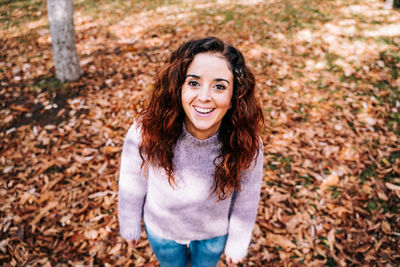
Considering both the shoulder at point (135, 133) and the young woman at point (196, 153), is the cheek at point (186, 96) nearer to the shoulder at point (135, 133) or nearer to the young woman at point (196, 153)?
the young woman at point (196, 153)

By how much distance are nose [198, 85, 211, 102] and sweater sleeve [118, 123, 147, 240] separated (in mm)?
514

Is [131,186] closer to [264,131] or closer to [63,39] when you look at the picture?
[264,131]

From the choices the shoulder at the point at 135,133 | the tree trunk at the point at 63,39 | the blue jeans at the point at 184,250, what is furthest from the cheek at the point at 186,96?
the tree trunk at the point at 63,39

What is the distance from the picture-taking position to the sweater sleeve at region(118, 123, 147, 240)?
165 cm

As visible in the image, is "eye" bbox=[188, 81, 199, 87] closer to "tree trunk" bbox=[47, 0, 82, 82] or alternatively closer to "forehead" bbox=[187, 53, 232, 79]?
"forehead" bbox=[187, 53, 232, 79]

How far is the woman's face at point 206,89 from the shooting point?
4.68 ft

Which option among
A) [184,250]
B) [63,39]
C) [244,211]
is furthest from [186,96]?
[63,39]

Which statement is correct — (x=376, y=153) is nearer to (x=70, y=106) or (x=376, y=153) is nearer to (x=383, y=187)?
(x=383, y=187)

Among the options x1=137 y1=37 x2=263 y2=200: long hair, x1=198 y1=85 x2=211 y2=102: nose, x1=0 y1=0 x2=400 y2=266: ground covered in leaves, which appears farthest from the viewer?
x1=0 y1=0 x2=400 y2=266: ground covered in leaves

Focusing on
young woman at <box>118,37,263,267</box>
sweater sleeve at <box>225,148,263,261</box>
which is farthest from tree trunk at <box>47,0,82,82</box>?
sweater sleeve at <box>225,148,263,261</box>

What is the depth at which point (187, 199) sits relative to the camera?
1706 millimetres

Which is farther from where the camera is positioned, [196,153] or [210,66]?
[196,153]

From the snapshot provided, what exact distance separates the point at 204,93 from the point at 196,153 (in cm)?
41

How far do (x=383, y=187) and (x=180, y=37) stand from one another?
16.7 ft
